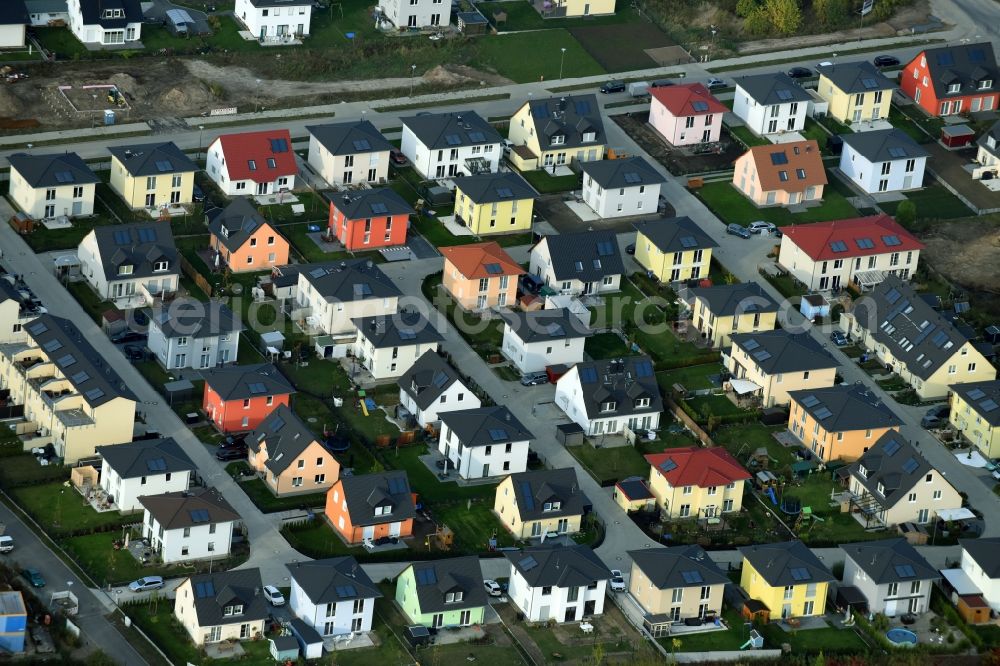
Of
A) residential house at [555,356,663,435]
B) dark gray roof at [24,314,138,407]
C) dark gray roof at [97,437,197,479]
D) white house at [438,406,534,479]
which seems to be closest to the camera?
dark gray roof at [97,437,197,479]

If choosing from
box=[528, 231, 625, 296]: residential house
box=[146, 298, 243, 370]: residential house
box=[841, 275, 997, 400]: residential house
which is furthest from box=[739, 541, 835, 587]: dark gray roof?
box=[146, 298, 243, 370]: residential house

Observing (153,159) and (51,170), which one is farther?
(153,159)

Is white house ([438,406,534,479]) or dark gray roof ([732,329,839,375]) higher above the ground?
dark gray roof ([732,329,839,375])

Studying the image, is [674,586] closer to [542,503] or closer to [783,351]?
[542,503]

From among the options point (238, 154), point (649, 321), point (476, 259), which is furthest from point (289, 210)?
point (649, 321)

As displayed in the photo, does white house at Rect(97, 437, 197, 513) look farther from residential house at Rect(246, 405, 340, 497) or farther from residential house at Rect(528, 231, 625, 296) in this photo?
residential house at Rect(528, 231, 625, 296)

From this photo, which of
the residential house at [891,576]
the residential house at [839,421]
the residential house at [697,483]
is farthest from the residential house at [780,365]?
the residential house at [891,576]

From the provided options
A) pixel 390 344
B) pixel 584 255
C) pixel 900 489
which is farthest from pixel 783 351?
pixel 390 344
